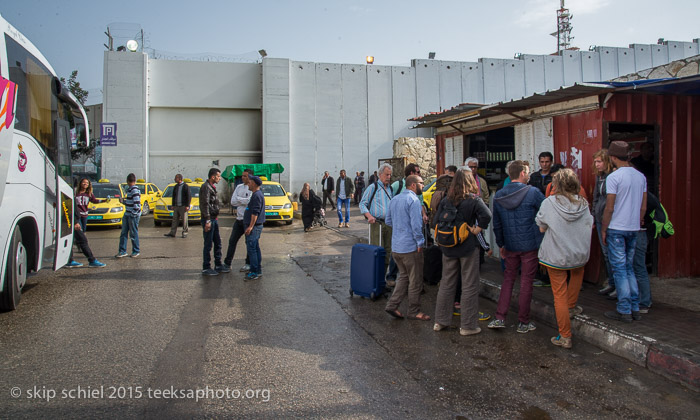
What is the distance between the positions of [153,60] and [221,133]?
539cm

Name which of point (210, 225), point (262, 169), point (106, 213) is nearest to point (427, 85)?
point (262, 169)

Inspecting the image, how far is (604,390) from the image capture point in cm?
388

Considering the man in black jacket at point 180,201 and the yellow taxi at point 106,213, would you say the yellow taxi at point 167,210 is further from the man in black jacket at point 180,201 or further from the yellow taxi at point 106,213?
the man in black jacket at point 180,201

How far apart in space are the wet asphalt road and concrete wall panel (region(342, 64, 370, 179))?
69.8 ft

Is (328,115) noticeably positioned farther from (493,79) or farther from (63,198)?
(63,198)

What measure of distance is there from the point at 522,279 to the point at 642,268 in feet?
4.80

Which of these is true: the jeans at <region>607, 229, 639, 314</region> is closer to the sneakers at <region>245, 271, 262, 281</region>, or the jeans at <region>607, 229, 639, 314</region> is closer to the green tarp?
the sneakers at <region>245, 271, 262, 281</region>

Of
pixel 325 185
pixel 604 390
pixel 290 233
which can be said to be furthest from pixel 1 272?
pixel 325 185

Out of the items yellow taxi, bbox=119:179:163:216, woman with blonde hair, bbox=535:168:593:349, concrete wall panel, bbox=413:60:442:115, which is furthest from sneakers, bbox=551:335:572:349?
concrete wall panel, bbox=413:60:442:115

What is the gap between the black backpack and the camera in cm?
509

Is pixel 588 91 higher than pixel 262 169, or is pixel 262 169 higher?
pixel 262 169

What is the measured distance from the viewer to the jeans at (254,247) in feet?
26.3

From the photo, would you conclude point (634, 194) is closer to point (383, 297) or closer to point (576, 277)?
point (576, 277)

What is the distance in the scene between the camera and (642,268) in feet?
18.0
